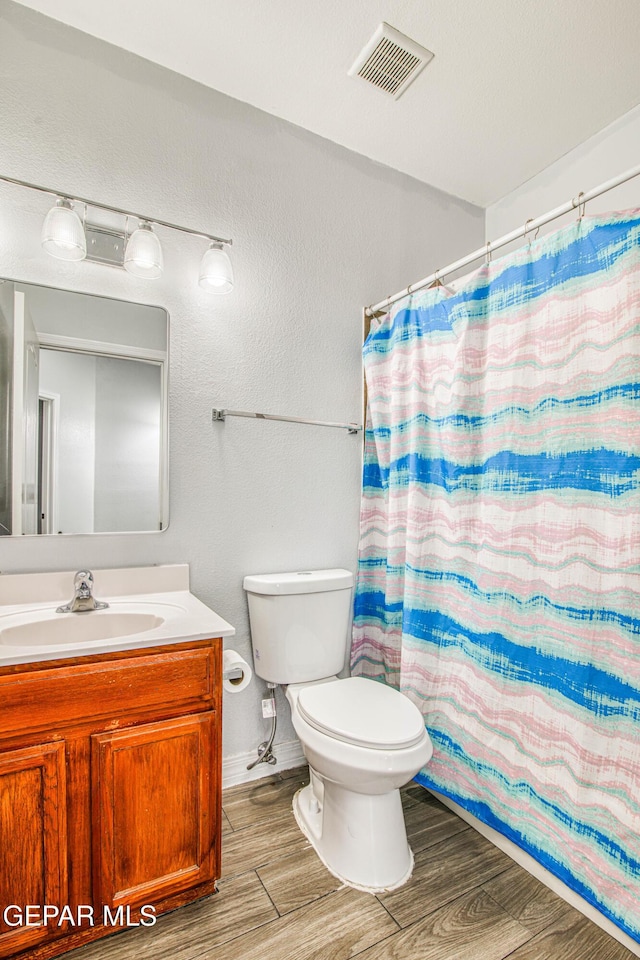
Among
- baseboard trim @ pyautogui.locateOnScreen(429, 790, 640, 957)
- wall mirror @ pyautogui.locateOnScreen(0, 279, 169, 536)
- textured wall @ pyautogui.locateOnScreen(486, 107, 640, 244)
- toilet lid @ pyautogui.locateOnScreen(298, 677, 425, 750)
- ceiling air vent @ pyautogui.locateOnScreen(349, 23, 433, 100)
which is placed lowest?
baseboard trim @ pyautogui.locateOnScreen(429, 790, 640, 957)

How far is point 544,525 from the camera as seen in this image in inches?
59.1

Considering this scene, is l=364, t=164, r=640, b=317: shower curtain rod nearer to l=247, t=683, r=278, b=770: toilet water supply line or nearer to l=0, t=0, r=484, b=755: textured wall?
l=0, t=0, r=484, b=755: textured wall

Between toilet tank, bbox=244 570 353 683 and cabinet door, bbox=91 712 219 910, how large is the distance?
514 mm

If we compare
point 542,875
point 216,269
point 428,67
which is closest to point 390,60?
point 428,67

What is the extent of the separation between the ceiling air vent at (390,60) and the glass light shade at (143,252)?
3.10ft

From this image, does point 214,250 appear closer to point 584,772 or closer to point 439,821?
point 584,772

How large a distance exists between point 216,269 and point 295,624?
1.29 metres

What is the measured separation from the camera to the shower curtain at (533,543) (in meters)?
1.31

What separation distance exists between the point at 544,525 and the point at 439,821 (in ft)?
3.70

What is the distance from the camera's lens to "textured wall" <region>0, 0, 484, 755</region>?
1.67 meters

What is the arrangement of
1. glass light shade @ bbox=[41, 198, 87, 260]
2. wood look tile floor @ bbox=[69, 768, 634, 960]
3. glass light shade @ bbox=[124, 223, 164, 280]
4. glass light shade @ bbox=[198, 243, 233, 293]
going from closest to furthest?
wood look tile floor @ bbox=[69, 768, 634, 960] < glass light shade @ bbox=[41, 198, 87, 260] < glass light shade @ bbox=[124, 223, 164, 280] < glass light shade @ bbox=[198, 243, 233, 293]

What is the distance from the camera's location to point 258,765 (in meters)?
2.02

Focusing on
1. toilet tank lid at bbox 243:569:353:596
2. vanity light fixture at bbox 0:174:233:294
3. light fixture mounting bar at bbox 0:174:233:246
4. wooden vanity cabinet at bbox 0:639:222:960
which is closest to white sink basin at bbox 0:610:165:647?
wooden vanity cabinet at bbox 0:639:222:960

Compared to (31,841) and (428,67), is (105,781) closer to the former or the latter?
(31,841)
